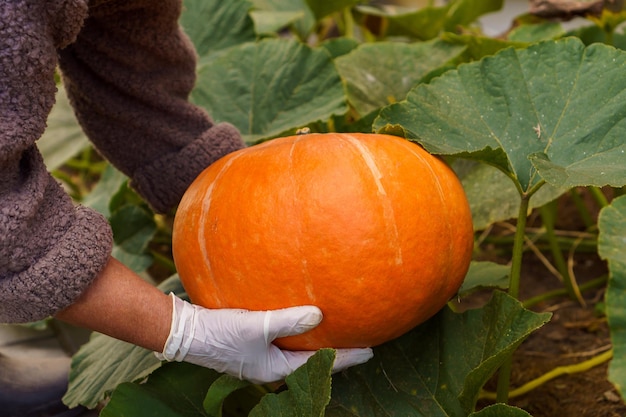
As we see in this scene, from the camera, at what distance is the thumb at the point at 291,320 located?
98 centimetres

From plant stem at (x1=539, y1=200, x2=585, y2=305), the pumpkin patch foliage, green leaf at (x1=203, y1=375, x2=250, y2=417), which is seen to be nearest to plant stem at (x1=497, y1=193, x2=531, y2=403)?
the pumpkin patch foliage

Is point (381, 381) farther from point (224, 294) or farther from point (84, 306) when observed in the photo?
point (84, 306)

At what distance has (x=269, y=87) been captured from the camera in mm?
1603

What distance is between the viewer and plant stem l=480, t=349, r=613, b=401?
4.34 feet

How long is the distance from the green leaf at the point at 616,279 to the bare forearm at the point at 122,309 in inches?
22.1

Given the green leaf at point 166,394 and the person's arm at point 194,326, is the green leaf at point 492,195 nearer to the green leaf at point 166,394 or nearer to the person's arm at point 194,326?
the person's arm at point 194,326

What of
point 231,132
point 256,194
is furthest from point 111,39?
point 256,194

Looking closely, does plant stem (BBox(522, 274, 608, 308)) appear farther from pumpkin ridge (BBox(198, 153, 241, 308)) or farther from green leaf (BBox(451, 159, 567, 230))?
pumpkin ridge (BBox(198, 153, 241, 308))

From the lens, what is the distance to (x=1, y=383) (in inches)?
58.6

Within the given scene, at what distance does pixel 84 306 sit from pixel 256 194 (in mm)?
262

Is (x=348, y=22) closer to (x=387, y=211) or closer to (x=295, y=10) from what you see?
(x=295, y=10)

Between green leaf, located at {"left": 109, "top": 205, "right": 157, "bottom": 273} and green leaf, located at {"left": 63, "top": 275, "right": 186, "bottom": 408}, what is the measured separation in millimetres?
321

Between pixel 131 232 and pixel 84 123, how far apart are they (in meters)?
0.42

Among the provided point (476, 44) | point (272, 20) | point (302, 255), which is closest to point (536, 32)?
point (476, 44)
